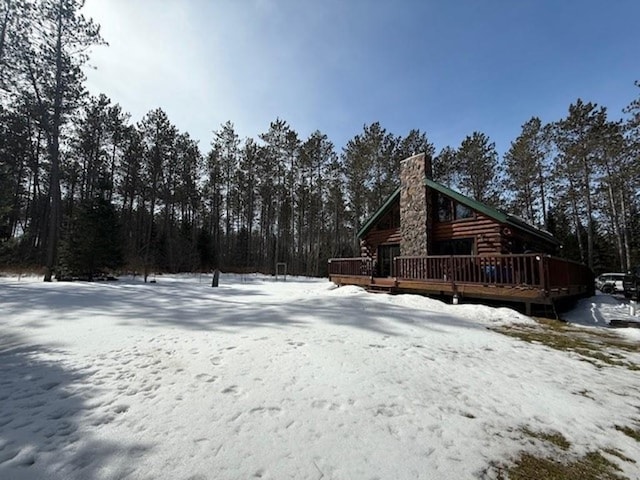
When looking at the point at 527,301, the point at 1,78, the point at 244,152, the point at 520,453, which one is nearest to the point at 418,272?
the point at 527,301

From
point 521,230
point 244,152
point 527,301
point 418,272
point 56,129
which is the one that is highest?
point 244,152

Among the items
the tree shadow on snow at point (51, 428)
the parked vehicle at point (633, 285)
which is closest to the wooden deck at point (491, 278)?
the parked vehicle at point (633, 285)

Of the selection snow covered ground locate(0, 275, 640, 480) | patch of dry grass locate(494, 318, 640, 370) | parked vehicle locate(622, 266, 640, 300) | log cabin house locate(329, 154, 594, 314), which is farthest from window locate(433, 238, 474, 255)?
parked vehicle locate(622, 266, 640, 300)

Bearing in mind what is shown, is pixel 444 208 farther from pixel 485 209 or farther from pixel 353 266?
pixel 353 266

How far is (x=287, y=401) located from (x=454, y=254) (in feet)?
35.6

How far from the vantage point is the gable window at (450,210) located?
1175 centimetres

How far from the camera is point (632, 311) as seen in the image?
9141 millimetres

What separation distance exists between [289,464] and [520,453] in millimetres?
1685

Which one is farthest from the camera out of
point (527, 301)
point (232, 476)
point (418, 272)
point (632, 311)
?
point (418, 272)

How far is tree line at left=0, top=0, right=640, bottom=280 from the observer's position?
1348cm

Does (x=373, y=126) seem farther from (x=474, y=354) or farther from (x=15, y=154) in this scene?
(x=15, y=154)

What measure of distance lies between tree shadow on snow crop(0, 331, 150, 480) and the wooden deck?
8.63 meters

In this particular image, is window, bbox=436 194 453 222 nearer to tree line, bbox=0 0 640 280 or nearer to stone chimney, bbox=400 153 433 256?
stone chimney, bbox=400 153 433 256

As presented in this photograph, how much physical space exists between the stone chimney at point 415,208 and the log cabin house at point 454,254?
42 mm
